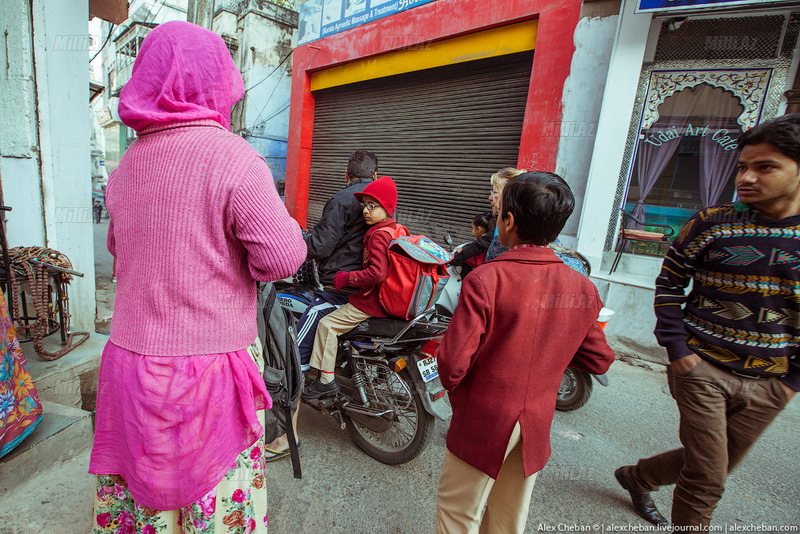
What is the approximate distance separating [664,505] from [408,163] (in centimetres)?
583

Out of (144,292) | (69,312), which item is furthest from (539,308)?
(69,312)

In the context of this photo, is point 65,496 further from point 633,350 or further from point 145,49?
point 633,350

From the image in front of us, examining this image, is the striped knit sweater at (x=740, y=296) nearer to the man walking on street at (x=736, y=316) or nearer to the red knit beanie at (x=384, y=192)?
the man walking on street at (x=736, y=316)

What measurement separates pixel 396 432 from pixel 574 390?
1503 mm

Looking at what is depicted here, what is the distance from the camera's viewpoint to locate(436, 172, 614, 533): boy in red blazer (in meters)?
1.30

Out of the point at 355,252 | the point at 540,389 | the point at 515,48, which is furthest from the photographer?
the point at 515,48

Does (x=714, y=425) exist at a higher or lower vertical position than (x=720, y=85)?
lower

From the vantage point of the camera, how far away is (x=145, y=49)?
1.10 m

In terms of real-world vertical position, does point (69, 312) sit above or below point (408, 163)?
below

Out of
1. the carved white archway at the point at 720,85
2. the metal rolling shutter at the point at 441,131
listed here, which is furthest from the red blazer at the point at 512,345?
the metal rolling shutter at the point at 441,131

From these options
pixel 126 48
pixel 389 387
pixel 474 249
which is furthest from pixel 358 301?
pixel 126 48

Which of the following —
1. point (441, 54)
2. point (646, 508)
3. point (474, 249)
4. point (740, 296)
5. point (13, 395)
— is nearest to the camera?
point (740, 296)

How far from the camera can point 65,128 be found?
2891mm

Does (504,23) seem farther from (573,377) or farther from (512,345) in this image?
(512,345)
